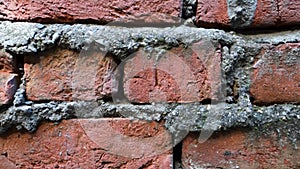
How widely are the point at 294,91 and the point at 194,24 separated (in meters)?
0.14

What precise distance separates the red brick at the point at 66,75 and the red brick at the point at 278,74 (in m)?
0.18

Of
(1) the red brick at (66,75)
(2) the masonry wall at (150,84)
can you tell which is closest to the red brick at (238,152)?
(2) the masonry wall at (150,84)

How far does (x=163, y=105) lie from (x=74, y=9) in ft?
0.50

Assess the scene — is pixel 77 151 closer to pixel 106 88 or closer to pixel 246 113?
pixel 106 88

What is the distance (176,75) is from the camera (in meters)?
0.41

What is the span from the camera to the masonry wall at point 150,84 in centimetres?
40

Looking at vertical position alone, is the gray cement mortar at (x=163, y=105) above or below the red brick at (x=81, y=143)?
above

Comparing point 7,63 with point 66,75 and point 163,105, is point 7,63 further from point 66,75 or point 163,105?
point 163,105

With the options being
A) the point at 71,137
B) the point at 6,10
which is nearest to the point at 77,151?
the point at 71,137

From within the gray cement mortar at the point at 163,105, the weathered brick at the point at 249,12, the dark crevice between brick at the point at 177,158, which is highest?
the weathered brick at the point at 249,12

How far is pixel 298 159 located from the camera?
419 millimetres

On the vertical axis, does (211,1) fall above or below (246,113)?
above

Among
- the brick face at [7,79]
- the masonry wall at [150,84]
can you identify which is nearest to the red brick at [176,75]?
the masonry wall at [150,84]

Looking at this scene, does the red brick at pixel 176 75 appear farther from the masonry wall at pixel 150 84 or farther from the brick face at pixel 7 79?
the brick face at pixel 7 79
